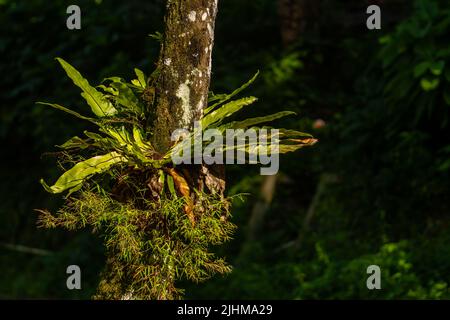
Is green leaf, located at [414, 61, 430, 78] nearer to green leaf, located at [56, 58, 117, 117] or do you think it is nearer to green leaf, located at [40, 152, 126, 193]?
green leaf, located at [56, 58, 117, 117]

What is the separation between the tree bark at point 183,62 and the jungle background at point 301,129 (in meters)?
4.55

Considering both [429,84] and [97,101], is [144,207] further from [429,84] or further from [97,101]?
[429,84]

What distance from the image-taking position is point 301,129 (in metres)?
10.5

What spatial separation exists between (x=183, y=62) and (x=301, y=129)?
23.1ft

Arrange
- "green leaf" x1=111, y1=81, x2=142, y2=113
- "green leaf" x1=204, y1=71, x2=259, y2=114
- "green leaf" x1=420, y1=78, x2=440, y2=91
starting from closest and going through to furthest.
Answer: "green leaf" x1=204, y1=71, x2=259, y2=114 < "green leaf" x1=111, y1=81, x2=142, y2=113 < "green leaf" x1=420, y1=78, x2=440, y2=91

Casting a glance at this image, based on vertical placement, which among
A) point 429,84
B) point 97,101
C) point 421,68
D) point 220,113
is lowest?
point 220,113

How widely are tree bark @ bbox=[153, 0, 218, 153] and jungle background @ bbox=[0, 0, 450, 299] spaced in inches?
179

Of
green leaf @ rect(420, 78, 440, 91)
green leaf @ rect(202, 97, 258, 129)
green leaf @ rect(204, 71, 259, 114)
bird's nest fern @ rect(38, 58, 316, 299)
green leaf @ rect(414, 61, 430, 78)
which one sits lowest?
bird's nest fern @ rect(38, 58, 316, 299)

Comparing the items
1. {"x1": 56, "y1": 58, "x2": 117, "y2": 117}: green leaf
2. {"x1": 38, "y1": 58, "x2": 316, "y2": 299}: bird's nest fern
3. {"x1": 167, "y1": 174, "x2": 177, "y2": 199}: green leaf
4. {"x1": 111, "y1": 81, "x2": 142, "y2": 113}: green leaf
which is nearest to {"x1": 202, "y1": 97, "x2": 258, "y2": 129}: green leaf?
{"x1": 38, "y1": 58, "x2": 316, "y2": 299}: bird's nest fern

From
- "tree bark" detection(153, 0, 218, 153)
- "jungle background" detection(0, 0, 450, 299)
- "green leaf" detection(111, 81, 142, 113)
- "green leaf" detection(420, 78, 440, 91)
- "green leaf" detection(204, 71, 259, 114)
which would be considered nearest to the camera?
"tree bark" detection(153, 0, 218, 153)

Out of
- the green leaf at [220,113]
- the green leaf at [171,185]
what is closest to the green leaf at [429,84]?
the green leaf at [220,113]

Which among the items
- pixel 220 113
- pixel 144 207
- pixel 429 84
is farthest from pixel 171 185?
pixel 429 84

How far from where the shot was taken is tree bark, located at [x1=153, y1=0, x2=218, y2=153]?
3.59 meters
